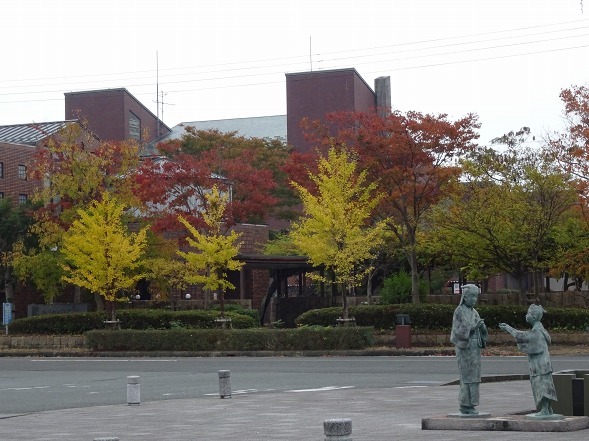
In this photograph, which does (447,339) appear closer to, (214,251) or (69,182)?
(214,251)

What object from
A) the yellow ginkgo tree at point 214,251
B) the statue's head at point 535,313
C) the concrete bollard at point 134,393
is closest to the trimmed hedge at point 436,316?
the yellow ginkgo tree at point 214,251

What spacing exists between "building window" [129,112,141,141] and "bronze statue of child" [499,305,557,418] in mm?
68833

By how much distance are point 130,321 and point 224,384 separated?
2183cm

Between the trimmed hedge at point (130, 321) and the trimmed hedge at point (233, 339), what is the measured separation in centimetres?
275

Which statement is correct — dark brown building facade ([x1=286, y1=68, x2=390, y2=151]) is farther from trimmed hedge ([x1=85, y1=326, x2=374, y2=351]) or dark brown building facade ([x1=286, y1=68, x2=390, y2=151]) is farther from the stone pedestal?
the stone pedestal

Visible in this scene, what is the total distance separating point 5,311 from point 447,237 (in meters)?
18.6

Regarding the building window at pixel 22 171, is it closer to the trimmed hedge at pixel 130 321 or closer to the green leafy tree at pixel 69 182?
the green leafy tree at pixel 69 182

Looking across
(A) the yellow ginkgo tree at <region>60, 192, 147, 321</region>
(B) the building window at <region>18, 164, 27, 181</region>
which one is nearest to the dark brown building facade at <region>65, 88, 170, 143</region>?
(B) the building window at <region>18, 164, 27, 181</region>

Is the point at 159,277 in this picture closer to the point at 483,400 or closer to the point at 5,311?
the point at 5,311

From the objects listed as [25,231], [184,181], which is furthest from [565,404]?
[25,231]

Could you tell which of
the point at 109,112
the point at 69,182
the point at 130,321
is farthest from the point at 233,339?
the point at 109,112

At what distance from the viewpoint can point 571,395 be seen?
1402 centimetres

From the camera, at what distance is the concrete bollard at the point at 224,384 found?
1948cm

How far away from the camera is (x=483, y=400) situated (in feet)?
57.0
